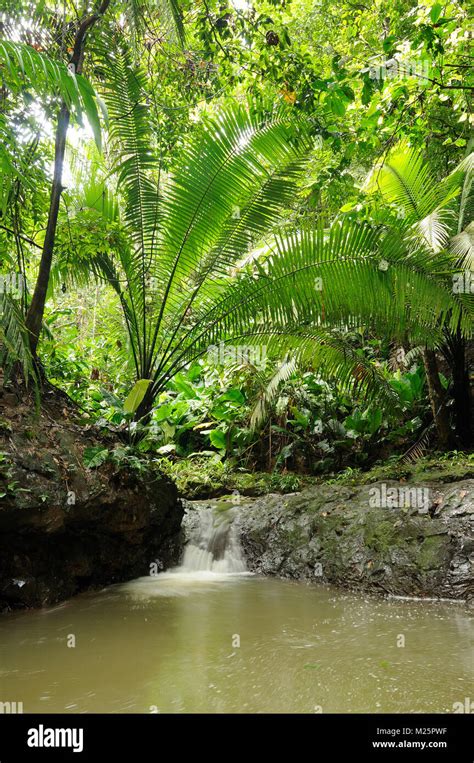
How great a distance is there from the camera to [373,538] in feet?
A: 15.8

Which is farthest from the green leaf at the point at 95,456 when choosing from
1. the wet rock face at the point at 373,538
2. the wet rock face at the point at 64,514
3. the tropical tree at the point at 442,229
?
the tropical tree at the point at 442,229

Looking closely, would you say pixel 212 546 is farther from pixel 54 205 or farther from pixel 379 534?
pixel 54 205

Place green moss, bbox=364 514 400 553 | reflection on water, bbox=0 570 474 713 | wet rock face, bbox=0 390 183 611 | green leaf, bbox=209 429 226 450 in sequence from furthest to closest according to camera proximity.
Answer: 1. green leaf, bbox=209 429 226 450
2. green moss, bbox=364 514 400 553
3. wet rock face, bbox=0 390 183 611
4. reflection on water, bbox=0 570 474 713

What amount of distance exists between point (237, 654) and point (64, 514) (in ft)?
6.04

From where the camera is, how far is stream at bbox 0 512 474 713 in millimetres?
2412

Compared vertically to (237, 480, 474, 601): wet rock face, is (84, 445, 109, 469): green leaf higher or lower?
higher

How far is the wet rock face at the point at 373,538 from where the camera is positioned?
438 centimetres

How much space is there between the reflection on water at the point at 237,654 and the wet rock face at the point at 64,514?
0.26m

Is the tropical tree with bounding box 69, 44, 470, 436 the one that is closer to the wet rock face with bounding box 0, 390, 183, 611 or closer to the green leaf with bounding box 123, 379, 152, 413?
the green leaf with bounding box 123, 379, 152, 413

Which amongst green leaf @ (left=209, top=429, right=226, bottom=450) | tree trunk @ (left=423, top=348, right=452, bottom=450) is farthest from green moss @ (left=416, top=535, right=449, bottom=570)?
green leaf @ (left=209, top=429, right=226, bottom=450)

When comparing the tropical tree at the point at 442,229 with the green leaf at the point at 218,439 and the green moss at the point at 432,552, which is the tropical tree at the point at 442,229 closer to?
the green moss at the point at 432,552

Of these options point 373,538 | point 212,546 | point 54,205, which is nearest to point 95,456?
point 212,546

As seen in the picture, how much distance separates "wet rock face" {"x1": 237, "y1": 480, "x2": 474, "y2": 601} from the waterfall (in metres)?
0.12

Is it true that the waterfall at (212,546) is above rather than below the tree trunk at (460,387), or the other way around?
below
